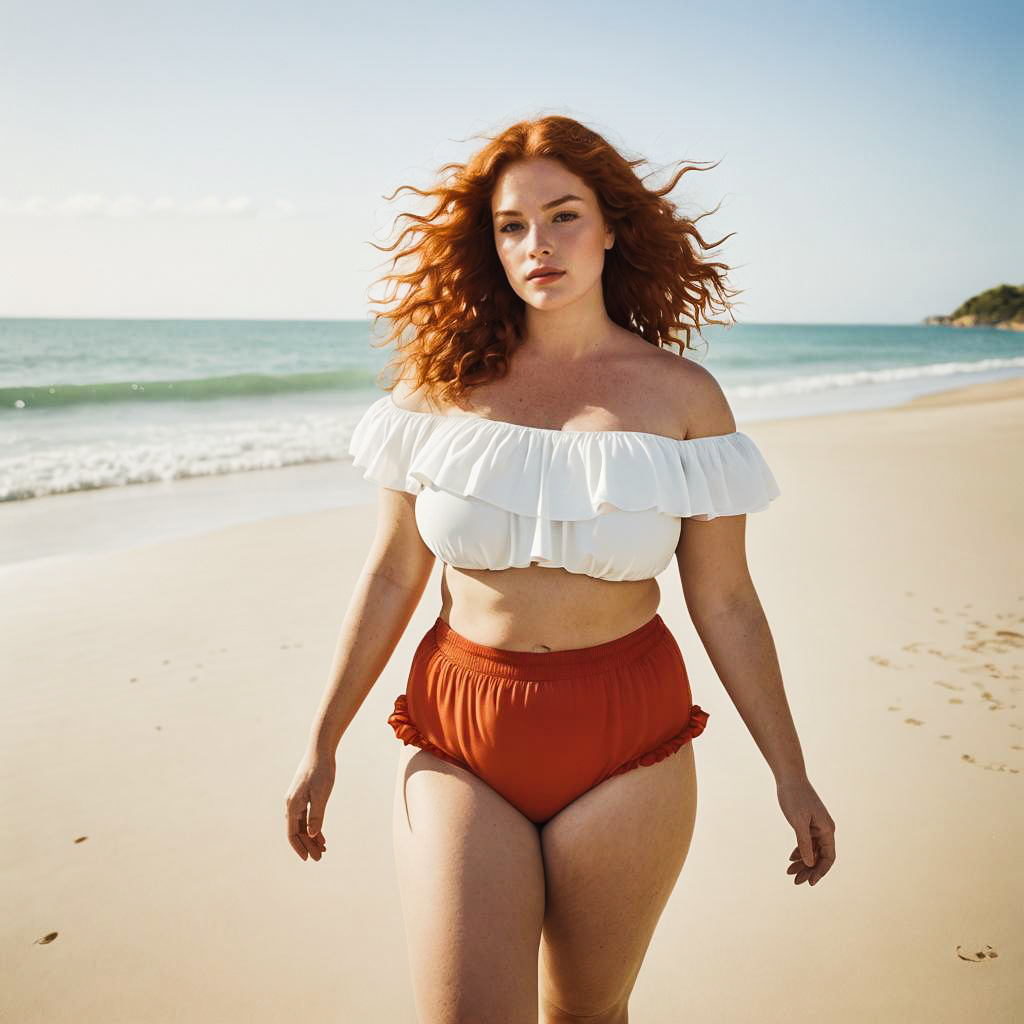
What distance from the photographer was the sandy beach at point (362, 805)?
294cm

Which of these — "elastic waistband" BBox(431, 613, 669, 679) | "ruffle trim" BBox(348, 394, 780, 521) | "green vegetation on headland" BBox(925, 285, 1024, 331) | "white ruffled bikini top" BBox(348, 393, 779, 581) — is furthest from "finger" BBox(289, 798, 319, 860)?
"green vegetation on headland" BBox(925, 285, 1024, 331)

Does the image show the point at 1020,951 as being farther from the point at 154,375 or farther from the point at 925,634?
the point at 154,375

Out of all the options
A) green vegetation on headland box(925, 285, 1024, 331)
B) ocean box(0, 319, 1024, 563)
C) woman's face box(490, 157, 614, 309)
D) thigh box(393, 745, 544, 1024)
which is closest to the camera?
thigh box(393, 745, 544, 1024)

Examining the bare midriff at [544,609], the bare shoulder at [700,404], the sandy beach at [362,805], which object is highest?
the bare shoulder at [700,404]

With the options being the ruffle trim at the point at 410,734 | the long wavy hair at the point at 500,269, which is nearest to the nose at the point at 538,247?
the long wavy hair at the point at 500,269

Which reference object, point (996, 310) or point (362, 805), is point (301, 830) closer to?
point (362, 805)

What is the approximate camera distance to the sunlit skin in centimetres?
205

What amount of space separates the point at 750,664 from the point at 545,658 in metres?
0.47

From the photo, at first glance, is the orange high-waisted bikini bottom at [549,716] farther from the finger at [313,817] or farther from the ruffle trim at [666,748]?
the finger at [313,817]

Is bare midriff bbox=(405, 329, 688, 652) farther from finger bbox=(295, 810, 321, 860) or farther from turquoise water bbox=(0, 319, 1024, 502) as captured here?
finger bbox=(295, 810, 321, 860)

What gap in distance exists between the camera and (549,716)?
1.87 meters

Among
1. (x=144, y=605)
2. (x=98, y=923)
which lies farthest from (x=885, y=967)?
(x=144, y=605)

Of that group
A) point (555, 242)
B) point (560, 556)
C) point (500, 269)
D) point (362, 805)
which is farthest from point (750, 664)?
point (362, 805)

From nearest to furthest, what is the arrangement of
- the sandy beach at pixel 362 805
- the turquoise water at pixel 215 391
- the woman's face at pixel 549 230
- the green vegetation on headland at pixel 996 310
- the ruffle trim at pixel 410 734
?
1. the ruffle trim at pixel 410 734
2. the woman's face at pixel 549 230
3. the sandy beach at pixel 362 805
4. the turquoise water at pixel 215 391
5. the green vegetation on headland at pixel 996 310
